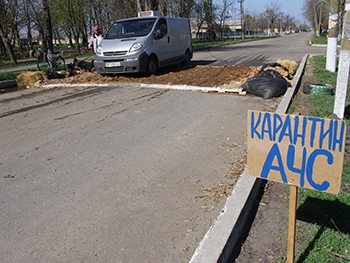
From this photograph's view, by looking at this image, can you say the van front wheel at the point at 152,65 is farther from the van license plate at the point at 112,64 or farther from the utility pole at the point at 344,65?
the utility pole at the point at 344,65

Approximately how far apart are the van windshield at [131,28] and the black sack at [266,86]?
484 cm

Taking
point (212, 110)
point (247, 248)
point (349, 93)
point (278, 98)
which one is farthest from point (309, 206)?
point (349, 93)

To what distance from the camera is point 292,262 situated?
2.36m

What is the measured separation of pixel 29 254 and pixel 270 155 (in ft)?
7.04

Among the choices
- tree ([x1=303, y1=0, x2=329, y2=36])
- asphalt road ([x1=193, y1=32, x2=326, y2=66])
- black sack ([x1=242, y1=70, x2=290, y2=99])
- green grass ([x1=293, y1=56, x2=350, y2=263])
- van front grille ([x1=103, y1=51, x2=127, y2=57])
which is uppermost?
tree ([x1=303, y1=0, x2=329, y2=36])

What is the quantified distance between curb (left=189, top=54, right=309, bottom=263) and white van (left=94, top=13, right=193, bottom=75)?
7943mm

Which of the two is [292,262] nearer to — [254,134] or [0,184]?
[254,134]

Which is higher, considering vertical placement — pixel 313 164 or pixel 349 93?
pixel 313 164

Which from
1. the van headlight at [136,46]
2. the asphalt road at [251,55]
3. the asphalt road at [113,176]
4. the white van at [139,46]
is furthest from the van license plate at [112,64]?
the asphalt road at [251,55]

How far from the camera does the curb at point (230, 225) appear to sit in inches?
97.7

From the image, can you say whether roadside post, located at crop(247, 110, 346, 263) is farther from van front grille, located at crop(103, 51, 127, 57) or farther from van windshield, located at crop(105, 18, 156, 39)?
van windshield, located at crop(105, 18, 156, 39)

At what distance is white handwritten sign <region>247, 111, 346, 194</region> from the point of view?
2.12m

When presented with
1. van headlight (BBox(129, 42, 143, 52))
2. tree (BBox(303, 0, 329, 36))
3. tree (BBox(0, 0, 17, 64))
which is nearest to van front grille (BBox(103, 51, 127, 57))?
van headlight (BBox(129, 42, 143, 52))

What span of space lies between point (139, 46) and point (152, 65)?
40.5 inches
